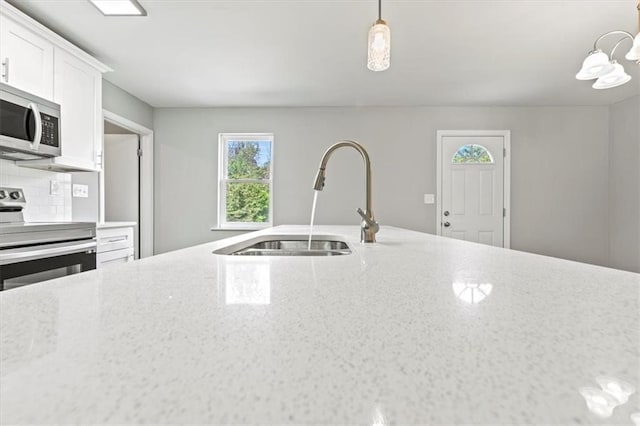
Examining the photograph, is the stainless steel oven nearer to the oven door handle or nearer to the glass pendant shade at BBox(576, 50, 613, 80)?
the oven door handle

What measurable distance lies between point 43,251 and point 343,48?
2.61 metres

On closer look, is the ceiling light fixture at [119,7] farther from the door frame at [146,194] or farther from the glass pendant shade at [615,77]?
the glass pendant shade at [615,77]

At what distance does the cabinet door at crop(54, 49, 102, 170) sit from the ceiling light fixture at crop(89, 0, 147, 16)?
609mm

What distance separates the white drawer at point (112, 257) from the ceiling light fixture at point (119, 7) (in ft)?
5.75

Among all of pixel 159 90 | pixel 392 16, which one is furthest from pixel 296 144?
pixel 392 16

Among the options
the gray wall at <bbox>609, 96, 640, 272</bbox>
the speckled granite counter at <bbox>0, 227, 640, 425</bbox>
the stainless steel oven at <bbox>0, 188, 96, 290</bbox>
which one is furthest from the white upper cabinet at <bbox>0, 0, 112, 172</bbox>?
the gray wall at <bbox>609, 96, 640, 272</bbox>

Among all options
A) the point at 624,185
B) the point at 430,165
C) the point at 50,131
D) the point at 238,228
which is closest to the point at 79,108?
the point at 50,131

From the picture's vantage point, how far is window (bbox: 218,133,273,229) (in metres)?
4.62

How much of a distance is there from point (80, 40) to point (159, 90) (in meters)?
1.13

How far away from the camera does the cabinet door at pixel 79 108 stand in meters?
2.68

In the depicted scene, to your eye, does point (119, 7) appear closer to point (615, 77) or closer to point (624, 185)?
point (615, 77)

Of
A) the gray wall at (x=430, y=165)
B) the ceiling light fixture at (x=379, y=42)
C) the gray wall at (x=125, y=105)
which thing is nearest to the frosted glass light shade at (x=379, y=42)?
the ceiling light fixture at (x=379, y=42)

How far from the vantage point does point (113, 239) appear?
2965mm

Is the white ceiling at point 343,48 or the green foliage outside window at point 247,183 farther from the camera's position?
the green foliage outside window at point 247,183
